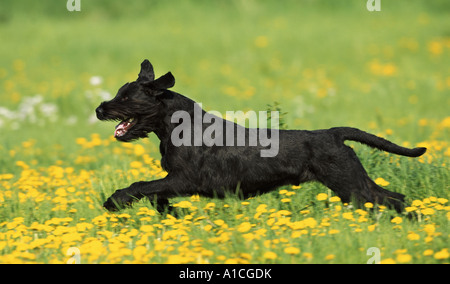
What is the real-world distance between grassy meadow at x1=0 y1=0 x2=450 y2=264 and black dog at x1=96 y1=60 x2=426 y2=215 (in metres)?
0.16

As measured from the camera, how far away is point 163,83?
4.53 meters

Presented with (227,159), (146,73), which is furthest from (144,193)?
(146,73)

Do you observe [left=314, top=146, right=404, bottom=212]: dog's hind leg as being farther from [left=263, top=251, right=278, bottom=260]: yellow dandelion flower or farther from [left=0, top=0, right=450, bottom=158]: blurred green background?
[left=0, top=0, right=450, bottom=158]: blurred green background

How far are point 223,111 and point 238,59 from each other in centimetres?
366

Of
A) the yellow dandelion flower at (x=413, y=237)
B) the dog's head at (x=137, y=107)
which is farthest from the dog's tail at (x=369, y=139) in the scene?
the dog's head at (x=137, y=107)

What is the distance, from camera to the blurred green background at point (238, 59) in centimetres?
1040

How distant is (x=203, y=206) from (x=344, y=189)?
1.21 meters

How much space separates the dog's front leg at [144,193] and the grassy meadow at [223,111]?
0.11 meters

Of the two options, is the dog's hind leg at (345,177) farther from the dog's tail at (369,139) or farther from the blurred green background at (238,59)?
the blurred green background at (238,59)

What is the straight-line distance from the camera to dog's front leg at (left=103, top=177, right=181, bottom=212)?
4574 millimetres

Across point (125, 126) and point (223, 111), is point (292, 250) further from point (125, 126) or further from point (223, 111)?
point (223, 111)

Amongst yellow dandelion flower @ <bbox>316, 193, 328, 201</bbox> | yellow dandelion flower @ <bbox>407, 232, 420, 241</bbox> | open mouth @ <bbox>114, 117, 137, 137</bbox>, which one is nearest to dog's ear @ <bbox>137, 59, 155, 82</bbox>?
open mouth @ <bbox>114, 117, 137, 137</bbox>
